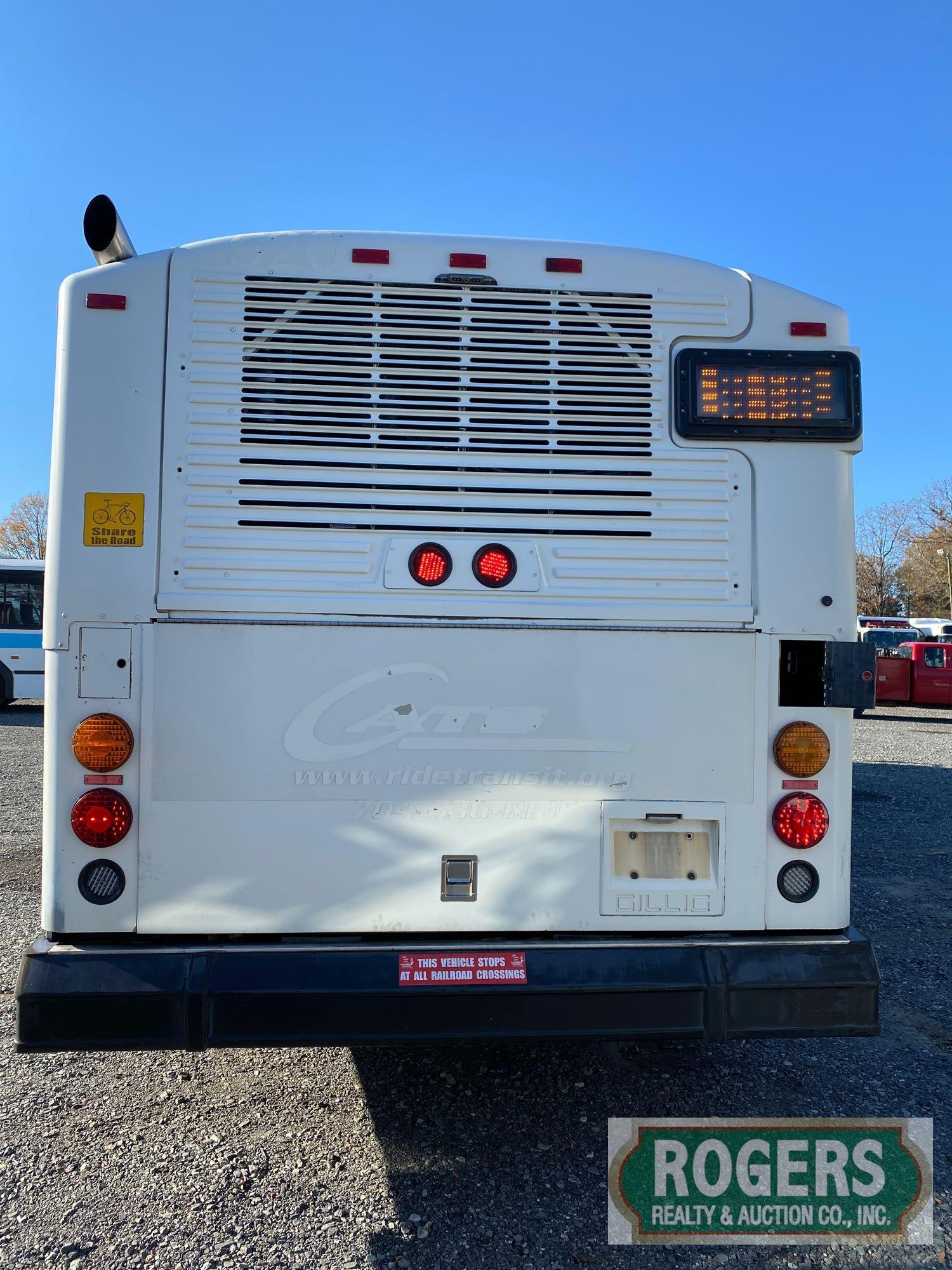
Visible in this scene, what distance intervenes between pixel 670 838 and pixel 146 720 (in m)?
1.75

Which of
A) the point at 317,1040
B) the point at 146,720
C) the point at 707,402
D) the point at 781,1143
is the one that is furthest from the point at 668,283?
the point at 781,1143

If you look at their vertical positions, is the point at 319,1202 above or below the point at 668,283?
below

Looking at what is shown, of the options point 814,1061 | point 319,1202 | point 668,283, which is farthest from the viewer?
point 814,1061

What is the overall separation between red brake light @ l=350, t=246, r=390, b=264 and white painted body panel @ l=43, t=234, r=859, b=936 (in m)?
0.06

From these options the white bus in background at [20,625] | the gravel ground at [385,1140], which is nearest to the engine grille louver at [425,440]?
the gravel ground at [385,1140]

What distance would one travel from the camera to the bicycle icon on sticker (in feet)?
9.45

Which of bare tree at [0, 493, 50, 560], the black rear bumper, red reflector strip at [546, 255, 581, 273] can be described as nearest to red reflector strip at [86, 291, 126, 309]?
red reflector strip at [546, 255, 581, 273]

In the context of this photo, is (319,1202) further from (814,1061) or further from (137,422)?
(137,422)

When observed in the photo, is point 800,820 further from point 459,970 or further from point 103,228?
point 103,228

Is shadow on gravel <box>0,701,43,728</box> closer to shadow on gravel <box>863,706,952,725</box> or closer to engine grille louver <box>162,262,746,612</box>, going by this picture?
engine grille louver <box>162,262,746,612</box>

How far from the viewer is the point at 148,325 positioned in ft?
9.61

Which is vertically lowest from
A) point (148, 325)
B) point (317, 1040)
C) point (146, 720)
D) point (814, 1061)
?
point (814, 1061)

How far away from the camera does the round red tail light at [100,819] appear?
9.21 ft

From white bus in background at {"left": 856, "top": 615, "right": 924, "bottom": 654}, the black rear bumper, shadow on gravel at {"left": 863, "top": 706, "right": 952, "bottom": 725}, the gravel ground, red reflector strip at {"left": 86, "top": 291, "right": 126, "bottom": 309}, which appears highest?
red reflector strip at {"left": 86, "top": 291, "right": 126, "bottom": 309}
